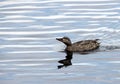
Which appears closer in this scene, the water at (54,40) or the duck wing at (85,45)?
the water at (54,40)

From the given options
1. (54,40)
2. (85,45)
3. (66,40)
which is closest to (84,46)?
(85,45)

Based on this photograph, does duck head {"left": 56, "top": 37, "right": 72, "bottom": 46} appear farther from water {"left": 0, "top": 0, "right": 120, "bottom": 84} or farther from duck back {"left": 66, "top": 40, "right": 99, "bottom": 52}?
water {"left": 0, "top": 0, "right": 120, "bottom": 84}

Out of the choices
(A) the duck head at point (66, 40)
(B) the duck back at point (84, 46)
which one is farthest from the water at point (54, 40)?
(B) the duck back at point (84, 46)

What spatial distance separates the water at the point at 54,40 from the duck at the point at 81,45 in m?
0.38

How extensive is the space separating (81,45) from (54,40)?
120cm

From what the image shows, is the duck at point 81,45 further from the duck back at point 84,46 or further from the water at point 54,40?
the water at point 54,40

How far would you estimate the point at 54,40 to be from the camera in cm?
2556

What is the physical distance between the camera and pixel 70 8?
32062mm

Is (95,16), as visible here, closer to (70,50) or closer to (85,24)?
(85,24)

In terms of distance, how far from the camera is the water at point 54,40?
19.8 metres

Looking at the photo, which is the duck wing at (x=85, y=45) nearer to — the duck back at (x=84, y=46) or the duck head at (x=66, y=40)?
the duck back at (x=84, y=46)

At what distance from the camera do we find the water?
19.8m

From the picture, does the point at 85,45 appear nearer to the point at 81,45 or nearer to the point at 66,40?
the point at 81,45

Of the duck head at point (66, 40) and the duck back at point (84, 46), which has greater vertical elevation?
the duck head at point (66, 40)
